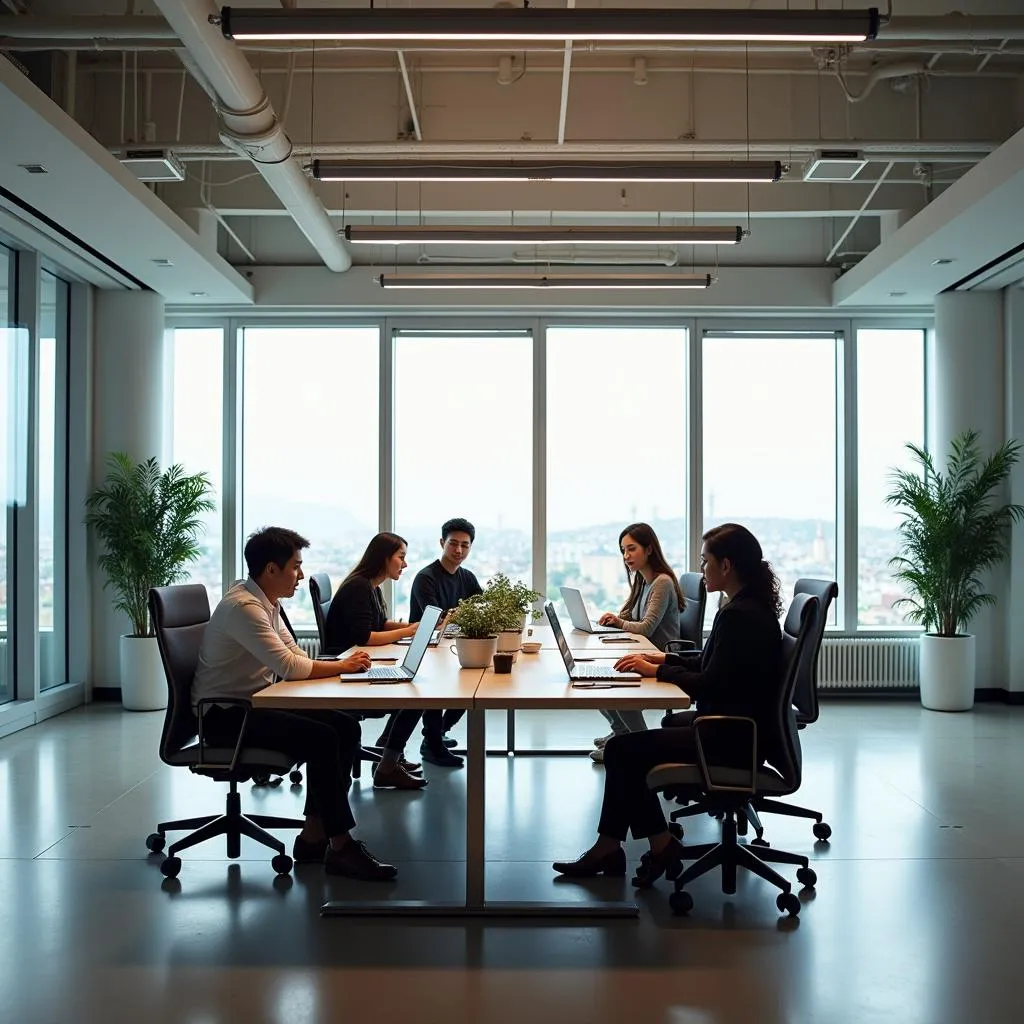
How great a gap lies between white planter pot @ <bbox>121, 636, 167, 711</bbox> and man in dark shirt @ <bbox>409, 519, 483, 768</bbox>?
9.03 feet

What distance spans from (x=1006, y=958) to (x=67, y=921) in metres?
3.26

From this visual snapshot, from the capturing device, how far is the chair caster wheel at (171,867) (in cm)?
418

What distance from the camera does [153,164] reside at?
6.24 meters

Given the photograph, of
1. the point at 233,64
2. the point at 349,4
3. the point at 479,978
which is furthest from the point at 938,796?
the point at 349,4

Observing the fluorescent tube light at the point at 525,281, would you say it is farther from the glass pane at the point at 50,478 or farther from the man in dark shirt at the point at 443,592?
the glass pane at the point at 50,478

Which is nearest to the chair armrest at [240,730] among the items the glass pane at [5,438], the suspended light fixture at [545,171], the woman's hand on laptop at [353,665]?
the woman's hand on laptop at [353,665]

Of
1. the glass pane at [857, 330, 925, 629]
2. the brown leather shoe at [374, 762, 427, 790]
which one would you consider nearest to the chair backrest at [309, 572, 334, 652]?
the brown leather shoe at [374, 762, 427, 790]

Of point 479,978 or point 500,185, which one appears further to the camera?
point 500,185

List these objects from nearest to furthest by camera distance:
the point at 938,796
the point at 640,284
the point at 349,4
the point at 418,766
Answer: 1. the point at 938,796
2. the point at 418,766
3. the point at 349,4
4. the point at 640,284

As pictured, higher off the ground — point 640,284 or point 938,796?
point 640,284

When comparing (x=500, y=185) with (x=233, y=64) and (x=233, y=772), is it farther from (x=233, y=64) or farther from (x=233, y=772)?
(x=233, y=772)

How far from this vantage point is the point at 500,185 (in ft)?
27.0

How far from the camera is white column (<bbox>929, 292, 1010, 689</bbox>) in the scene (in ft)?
28.1

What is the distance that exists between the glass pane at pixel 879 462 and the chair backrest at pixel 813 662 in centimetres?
470
